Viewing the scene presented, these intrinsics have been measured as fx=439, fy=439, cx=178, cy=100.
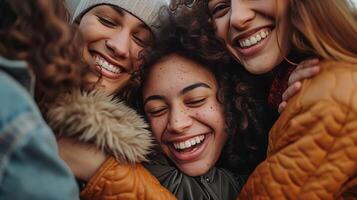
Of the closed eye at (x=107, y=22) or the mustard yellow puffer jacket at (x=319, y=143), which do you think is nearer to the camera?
the mustard yellow puffer jacket at (x=319, y=143)

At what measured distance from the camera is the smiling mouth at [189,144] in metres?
1.71

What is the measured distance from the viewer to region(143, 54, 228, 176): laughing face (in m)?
1.70

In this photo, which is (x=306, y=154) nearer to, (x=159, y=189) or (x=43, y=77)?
(x=159, y=189)

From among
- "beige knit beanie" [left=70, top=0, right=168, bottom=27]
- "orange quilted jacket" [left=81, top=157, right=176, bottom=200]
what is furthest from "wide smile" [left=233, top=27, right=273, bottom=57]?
"orange quilted jacket" [left=81, top=157, right=176, bottom=200]

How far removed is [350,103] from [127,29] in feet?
3.16

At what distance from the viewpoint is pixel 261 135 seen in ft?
5.97

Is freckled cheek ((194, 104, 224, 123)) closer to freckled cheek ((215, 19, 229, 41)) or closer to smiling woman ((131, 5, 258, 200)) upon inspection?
smiling woman ((131, 5, 258, 200))

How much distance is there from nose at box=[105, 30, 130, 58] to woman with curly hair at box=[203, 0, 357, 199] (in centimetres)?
42

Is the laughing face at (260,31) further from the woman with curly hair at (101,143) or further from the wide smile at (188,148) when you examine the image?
the woman with curly hair at (101,143)

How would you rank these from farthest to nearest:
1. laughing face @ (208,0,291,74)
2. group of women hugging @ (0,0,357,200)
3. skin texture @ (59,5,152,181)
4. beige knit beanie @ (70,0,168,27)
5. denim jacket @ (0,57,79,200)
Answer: beige knit beanie @ (70,0,168,27), skin texture @ (59,5,152,181), laughing face @ (208,0,291,74), group of women hugging @ (0,0,357,200), denim jacket @ (0,57,79,200)

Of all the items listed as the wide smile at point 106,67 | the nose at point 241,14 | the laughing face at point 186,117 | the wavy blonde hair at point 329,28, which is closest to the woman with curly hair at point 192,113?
the laughing face at point 186,117

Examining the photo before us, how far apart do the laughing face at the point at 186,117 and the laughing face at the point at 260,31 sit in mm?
220

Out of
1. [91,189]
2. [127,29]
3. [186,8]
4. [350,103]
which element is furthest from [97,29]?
[350,103]

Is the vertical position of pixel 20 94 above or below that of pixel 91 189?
above
